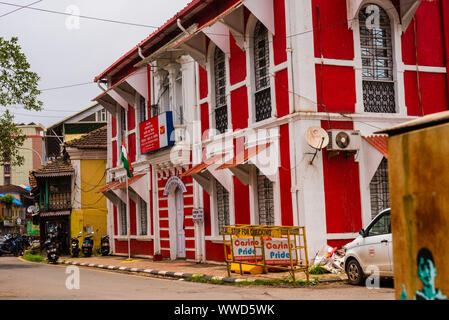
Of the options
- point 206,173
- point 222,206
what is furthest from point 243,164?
point 222,206

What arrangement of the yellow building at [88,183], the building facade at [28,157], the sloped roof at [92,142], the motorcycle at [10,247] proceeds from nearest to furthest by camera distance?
the yellow building at [88,183], the sloped roof at [92,142], the motorcycle at [10,247], the building facade at [28,157]

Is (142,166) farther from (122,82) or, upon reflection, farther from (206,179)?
(206,179)

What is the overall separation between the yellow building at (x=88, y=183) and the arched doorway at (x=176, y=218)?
10976mm

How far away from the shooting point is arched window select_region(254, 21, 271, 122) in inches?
653

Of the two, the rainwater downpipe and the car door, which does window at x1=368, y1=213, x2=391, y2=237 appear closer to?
the car door

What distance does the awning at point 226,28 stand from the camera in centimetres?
1582

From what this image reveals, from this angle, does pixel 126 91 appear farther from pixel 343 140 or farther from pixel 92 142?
pixel 343 140

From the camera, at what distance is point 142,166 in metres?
24.8

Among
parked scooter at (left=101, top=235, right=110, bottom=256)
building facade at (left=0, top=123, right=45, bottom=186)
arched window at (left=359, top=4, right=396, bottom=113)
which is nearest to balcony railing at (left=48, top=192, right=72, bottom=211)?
parked scooter at (left=101, top=235, right=110, bottom=256)

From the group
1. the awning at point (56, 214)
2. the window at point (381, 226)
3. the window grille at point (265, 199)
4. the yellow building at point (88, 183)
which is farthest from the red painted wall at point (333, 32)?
the awning at point (56, 214)

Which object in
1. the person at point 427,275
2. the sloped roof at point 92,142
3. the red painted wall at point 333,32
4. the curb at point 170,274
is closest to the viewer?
the person at point 427,275

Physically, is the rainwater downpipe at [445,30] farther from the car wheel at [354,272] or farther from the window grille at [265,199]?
the car wheel at [354,272]
